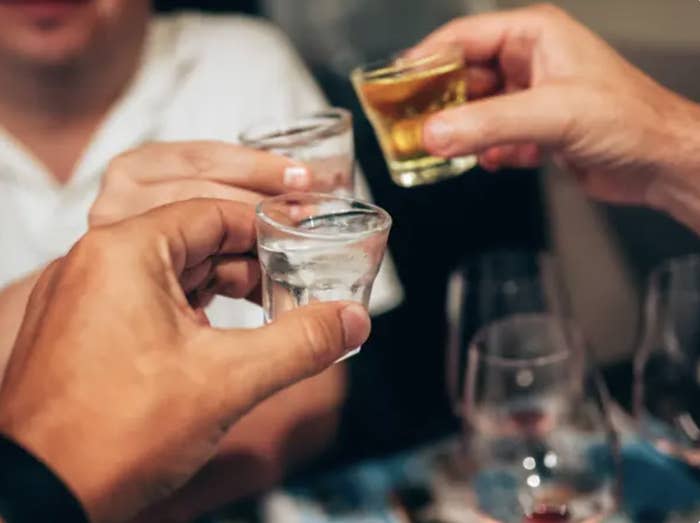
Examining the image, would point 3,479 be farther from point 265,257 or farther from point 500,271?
point 500,271

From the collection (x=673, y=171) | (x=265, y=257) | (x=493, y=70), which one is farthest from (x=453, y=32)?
(x=265, y=257)

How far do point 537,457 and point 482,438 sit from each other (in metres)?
0.05

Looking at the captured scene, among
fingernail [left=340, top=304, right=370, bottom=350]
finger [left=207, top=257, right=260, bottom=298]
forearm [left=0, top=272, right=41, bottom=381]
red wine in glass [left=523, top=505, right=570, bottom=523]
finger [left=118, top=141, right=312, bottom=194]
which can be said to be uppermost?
finger [left=118, top=141, right=312, bottom=194]

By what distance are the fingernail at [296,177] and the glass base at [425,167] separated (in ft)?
0.46

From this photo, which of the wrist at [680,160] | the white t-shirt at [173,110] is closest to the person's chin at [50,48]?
the white t-shirt at [173,110]

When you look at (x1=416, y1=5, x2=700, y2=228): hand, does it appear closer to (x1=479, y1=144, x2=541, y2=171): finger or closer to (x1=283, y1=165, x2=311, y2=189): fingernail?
(x1=479, y1=144, x2=541, y2=171): finger

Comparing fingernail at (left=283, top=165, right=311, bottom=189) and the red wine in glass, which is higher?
fingernail at (left=283, top=165, right=311, bottom=189)

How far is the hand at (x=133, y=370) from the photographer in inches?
20.5

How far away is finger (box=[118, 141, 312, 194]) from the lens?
807 mm

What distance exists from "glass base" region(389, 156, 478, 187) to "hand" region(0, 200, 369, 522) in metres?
0.37

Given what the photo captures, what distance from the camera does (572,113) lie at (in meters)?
0.89

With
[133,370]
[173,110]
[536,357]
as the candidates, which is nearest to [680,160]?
[536,357]

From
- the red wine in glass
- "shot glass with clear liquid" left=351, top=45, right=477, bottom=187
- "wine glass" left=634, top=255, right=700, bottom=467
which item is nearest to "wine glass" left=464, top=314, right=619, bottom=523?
the red wine in glass

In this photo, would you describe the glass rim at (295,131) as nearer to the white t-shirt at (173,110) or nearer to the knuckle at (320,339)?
the knuckle at (320,339)
